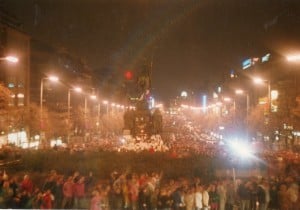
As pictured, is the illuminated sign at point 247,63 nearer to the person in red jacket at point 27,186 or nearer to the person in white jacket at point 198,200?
the person in white jacket at point 198,200

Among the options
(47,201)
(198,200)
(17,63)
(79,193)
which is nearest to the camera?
(47,201)

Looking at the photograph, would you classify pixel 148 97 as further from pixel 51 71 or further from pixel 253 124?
pixel 51 71

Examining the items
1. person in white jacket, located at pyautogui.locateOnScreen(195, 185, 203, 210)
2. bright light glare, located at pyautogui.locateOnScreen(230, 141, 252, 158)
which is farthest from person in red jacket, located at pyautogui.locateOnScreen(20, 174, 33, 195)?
bright light glare, located at pyautogui.locateOnScreen(230, 141, 252, 158)

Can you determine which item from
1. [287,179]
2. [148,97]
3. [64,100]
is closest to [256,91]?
[64,100]

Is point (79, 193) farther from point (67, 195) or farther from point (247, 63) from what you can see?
point (247, 63)

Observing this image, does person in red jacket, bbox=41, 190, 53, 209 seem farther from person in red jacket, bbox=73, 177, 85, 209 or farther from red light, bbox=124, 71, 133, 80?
red light, bbox=124, 71, 133, 80

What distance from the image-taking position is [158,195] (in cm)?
1652

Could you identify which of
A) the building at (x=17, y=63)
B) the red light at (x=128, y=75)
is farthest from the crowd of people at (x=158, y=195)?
the building at (x=17, y=63)

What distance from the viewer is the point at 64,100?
329ft

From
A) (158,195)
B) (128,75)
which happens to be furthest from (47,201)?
(128,75)

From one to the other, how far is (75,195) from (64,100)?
278ft

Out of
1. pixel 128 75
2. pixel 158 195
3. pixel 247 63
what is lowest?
pixel 158 195

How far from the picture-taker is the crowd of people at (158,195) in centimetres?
1606

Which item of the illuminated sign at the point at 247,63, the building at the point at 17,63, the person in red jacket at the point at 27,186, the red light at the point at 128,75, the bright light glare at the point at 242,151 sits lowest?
the person in red jacket at the point at 27,186
